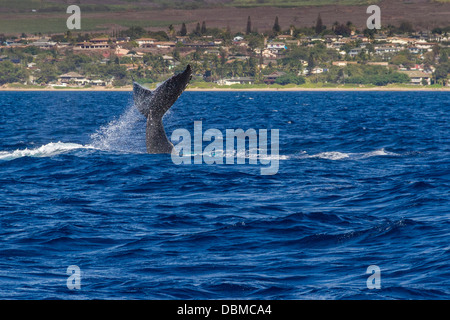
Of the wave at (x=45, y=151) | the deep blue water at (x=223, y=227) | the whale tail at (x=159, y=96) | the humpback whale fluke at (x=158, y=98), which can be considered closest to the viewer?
the deep blue water at (x=223, y=227)

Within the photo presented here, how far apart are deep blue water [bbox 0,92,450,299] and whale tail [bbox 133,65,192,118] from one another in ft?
6.26

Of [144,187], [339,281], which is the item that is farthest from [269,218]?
[144,187]

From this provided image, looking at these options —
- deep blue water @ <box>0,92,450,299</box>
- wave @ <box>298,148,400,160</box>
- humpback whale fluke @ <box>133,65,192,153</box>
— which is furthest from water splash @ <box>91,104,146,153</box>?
wave @ <box>298,148,400,160</box>

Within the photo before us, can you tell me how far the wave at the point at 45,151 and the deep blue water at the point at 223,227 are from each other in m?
0.39

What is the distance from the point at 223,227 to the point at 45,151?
48.6ft

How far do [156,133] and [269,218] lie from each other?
7893mm

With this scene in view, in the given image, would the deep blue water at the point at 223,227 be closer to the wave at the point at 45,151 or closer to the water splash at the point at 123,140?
the wave at the point at 45,151

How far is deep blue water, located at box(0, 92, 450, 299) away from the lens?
32.8ft

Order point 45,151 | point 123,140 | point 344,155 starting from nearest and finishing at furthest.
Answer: point 344,155 < point 45,151 < point 123,140

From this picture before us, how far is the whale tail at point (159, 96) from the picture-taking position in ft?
60.5

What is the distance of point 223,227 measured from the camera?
44.2 ft

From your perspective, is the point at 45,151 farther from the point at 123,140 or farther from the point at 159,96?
the point at 159,96

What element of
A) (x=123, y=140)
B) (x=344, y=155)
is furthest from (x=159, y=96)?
(x=123, y=140)

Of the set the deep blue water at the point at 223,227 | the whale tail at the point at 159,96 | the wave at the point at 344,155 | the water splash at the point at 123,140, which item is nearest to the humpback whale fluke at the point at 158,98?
the whale tail at the point at 159,96
